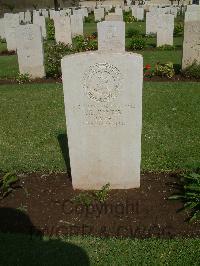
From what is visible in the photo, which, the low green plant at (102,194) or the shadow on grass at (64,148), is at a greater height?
the low green plant at (102,194)

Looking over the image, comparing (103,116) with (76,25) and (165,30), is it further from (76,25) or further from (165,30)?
(76,25)

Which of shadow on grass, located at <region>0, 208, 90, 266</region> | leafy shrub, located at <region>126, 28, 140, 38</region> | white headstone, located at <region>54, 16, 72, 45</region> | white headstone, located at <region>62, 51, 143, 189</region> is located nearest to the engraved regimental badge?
white headstone, located at <region>62, 51, 143, 189</region>

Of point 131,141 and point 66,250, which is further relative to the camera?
point 131,141

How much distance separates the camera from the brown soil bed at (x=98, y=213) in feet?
14.4

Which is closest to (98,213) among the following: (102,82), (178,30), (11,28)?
(102,82)

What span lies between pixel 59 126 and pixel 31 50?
490 centimetres

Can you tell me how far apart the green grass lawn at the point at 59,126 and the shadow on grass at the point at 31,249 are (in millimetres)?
1576

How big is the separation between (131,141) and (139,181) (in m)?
0.66

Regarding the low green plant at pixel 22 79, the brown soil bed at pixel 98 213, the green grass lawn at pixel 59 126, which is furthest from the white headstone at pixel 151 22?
the brown soil bed at pixel 98 213

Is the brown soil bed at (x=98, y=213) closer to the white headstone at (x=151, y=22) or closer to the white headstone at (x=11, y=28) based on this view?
the white headstone at (x=11, y=28)

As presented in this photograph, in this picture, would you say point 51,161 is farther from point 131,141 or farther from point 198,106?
point 198,106

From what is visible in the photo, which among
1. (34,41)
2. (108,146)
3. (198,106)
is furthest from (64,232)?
(34,41)

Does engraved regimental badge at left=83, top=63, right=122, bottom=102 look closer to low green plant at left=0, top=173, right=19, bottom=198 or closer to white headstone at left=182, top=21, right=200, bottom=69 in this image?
low green plant at left=0, top=173, right=19, bottom=198

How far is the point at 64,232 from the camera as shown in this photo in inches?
172
